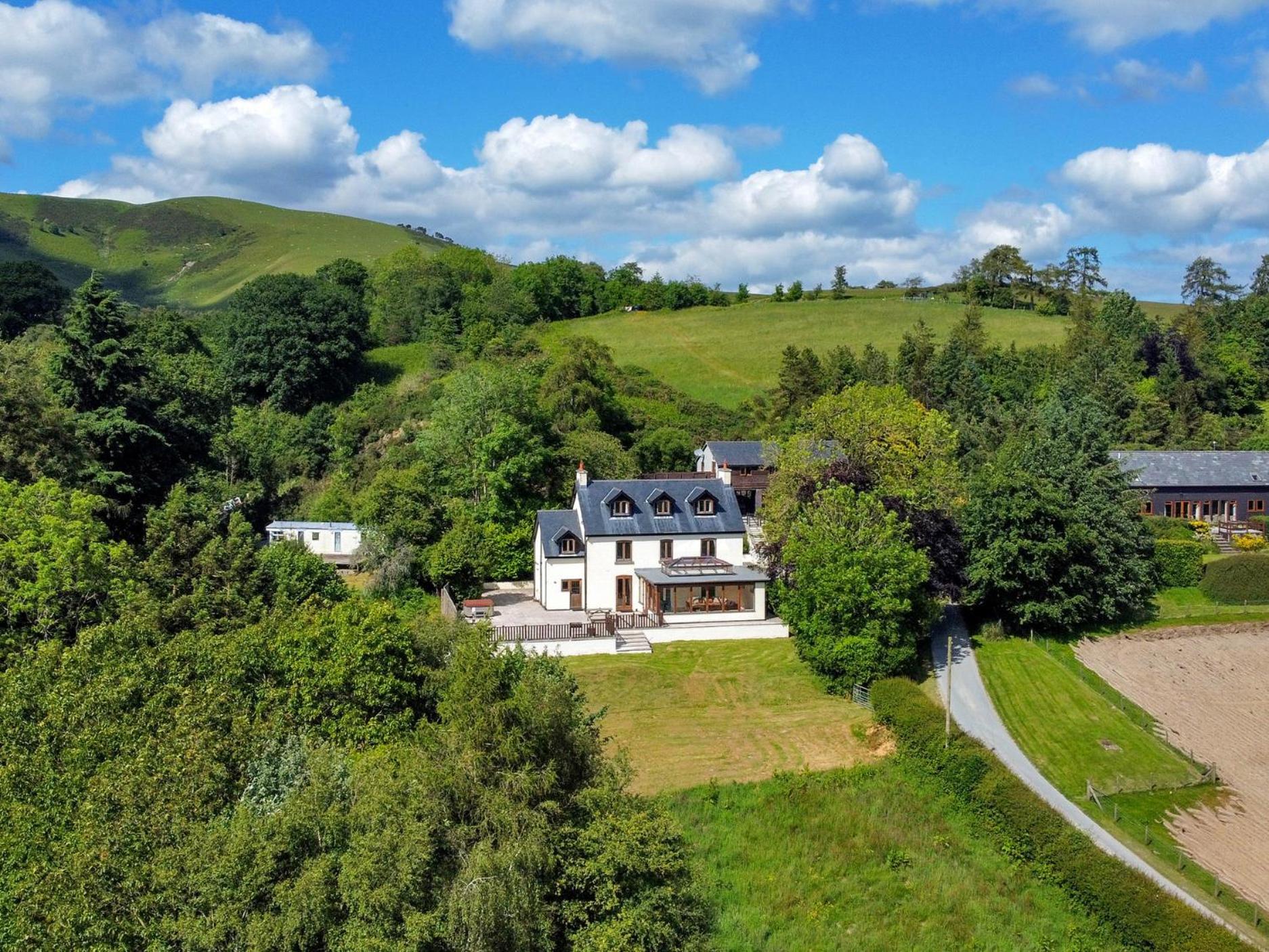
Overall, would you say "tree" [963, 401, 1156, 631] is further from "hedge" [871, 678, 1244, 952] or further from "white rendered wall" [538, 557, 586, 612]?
"white rendered wall" [538, 557, 586, 612]

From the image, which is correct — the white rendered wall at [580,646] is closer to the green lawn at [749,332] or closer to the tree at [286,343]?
the tree at [286,343]

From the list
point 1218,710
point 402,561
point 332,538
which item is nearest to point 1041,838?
point 1218,710

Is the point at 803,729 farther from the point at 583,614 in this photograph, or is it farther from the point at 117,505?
the point at 117,505

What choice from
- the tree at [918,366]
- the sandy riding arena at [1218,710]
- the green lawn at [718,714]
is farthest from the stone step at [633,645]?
the tree at [918,366]

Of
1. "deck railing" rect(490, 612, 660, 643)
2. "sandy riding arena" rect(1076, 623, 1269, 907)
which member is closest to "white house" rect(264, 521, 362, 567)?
"deck railing" rect(490, 612, 660, 643)

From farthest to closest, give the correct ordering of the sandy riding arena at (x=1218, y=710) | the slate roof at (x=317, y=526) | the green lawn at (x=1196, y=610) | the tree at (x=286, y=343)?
the tree at (x=286, y=343), the slate roof at (x=317, y=526), the green lawn at (x=1196, y=610), the sandy riding arena at (x=1218, y=710)
